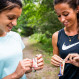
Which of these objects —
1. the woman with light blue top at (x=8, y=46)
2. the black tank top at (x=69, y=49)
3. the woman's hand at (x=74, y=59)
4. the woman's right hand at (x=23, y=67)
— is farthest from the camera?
the black tank top at (x=69, y=49)

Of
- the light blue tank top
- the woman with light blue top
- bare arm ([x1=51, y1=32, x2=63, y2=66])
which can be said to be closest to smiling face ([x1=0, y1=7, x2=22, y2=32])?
the woman with light blue top

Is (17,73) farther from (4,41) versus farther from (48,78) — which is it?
(48,78)

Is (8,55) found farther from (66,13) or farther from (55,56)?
(66,13)

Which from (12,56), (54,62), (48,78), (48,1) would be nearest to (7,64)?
(12,56)

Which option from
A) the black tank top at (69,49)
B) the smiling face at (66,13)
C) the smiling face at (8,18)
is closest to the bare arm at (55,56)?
the black tank top at (69,49)

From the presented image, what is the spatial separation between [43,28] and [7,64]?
680 centimetres

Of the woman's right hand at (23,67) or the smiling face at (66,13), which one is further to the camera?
the smiling face at (66,13)

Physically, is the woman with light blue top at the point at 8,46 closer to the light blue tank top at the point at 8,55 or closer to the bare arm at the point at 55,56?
the light blue tank top at the point at 8,55

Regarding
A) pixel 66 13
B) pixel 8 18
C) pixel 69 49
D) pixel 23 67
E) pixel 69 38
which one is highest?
pixel 66 13

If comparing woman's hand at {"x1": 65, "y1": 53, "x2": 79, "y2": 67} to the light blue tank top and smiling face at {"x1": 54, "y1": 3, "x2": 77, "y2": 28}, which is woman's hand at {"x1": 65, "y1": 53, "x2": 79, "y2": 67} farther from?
the light blue tank top

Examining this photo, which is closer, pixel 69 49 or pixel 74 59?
pixel 74 59

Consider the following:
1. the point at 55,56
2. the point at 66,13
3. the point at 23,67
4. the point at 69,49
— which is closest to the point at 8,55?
the point at 23,67

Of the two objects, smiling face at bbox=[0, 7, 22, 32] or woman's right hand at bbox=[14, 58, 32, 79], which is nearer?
woman's right hand at bbox=[14, 58, 32, 79]

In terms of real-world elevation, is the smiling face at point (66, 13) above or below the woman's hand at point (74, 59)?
above
